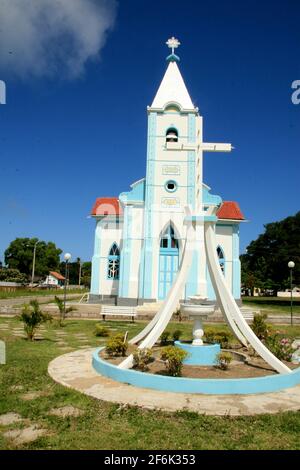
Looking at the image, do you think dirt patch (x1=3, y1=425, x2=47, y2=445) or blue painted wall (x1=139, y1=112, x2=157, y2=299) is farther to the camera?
blue painted wall (x1=139, y1=112, x2=157, y2=299)

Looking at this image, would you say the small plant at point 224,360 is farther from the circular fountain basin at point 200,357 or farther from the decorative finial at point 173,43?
the decorative finial at point 173,43

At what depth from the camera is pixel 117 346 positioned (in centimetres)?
798

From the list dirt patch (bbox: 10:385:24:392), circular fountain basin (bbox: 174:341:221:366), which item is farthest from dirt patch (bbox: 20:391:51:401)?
circular fountain basin (bbox: 174:341:221:366)

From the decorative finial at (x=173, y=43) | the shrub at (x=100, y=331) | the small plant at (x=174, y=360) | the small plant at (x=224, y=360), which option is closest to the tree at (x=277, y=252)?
the decorative finial at (x=173, y=43)

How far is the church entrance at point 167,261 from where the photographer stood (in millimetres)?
22750

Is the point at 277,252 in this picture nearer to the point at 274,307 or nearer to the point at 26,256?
the point at 274,307

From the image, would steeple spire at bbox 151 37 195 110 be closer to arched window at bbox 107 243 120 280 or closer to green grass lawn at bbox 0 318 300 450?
arched window at bbox 107 243 120 280

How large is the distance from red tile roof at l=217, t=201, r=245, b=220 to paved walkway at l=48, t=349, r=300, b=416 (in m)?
20.0

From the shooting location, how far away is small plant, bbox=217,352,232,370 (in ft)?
23.2

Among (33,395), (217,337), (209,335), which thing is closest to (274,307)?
(209,335)

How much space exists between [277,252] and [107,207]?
21.8m

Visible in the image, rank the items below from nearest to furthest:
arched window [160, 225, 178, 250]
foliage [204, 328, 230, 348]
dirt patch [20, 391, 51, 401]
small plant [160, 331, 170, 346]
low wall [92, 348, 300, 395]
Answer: dirt patch [20, 391, 51, 401], low wall [92, 348, 300, 395], foliage [204, 328, 230, 348], small plant [160, 331, 170, 346], arched window [160, 225, 178, 250]

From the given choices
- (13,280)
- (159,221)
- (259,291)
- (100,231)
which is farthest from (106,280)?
(259,291)
